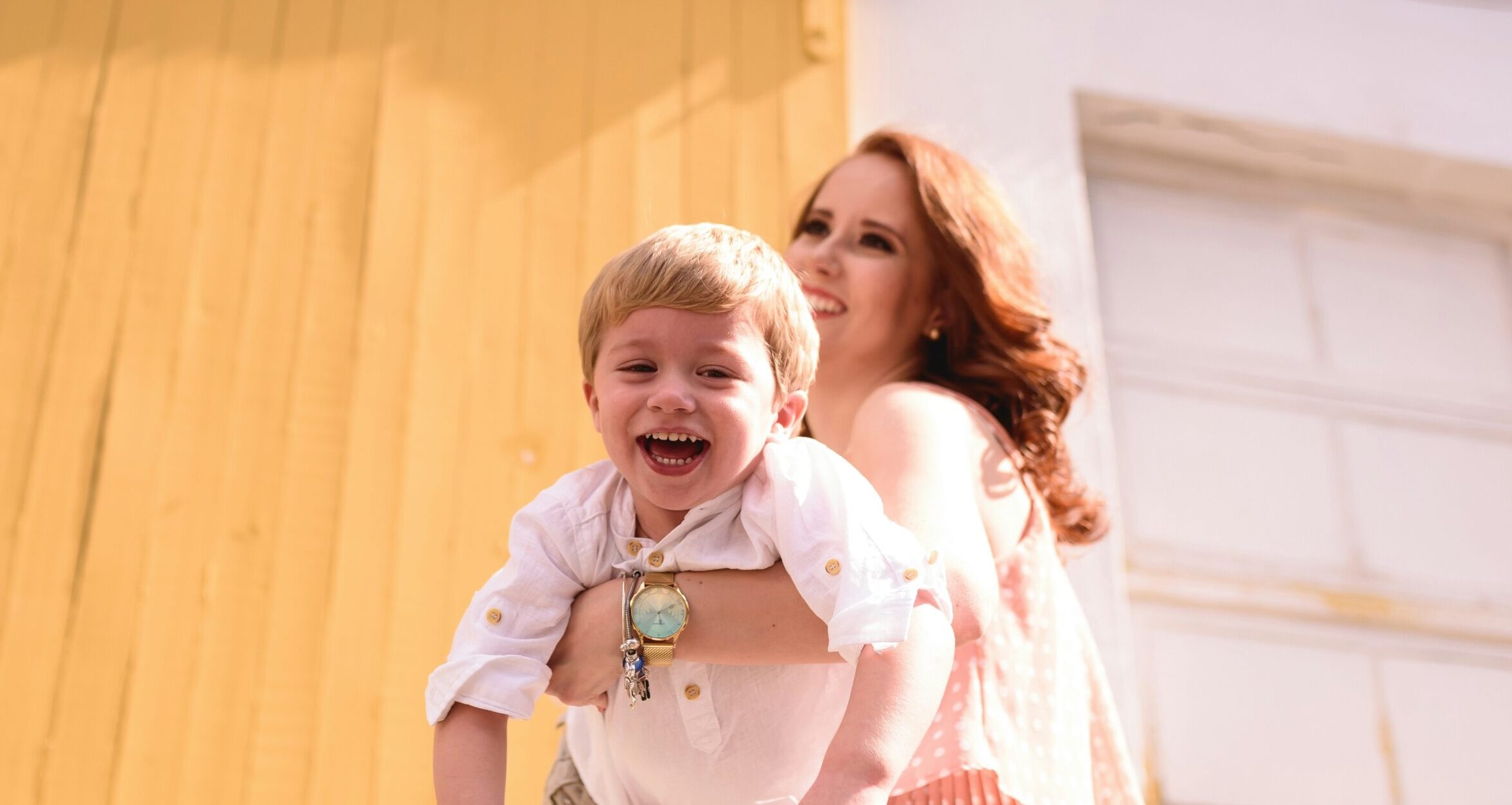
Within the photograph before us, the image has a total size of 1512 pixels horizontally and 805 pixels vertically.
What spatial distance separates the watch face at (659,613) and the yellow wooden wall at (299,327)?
1.10 metres

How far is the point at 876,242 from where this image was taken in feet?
7.16

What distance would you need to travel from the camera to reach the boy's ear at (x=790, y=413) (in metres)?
1.53

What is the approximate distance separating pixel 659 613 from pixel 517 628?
5.4 inches

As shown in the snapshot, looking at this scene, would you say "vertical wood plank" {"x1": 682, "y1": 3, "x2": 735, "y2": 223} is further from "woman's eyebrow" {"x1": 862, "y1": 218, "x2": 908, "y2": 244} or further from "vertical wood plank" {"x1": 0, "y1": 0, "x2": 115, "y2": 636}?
"vertical wood plank" {"x1": 0, "y1": 0, "x2": 115, "y2": 636}

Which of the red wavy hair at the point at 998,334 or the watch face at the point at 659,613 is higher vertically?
the red wavy hair at the point at 998,334

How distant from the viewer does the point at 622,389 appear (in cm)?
140

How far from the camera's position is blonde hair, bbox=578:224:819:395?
140cm

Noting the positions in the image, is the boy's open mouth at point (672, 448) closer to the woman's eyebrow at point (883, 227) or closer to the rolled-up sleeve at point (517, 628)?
the rolled-up sleeve at point (517, 628)

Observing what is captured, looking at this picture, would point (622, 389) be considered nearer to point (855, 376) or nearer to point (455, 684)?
point (455, 684)

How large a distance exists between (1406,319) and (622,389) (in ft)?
8.97

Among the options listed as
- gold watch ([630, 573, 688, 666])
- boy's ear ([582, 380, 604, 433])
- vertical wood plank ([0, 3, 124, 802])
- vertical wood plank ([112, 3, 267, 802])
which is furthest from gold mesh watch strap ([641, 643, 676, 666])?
vertical wood plank ([0, 3, 124, 802])

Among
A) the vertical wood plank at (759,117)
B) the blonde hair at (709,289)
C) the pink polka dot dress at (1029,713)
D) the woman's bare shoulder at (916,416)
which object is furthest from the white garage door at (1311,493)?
the blonde hair at (709,289)

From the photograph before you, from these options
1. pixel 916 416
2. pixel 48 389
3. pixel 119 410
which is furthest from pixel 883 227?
pixel 48 389

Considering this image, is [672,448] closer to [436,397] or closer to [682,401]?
[682,401]
